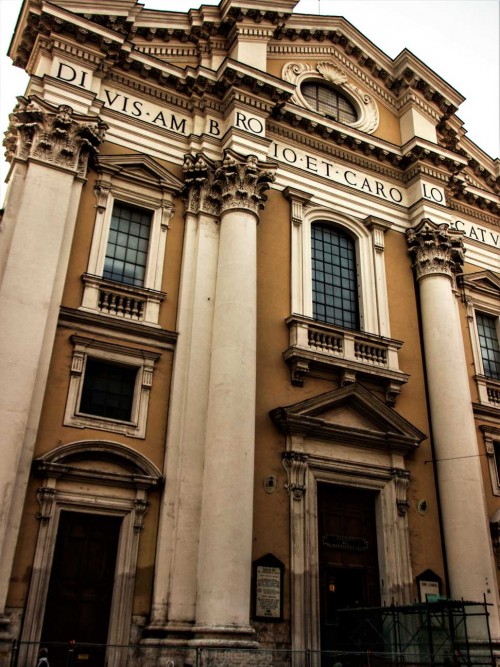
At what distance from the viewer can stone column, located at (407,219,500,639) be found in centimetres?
1666

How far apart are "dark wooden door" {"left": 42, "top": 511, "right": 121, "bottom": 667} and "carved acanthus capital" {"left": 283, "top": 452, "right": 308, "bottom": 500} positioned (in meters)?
3.95

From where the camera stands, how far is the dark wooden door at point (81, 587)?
12.8m

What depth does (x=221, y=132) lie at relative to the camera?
749 inches

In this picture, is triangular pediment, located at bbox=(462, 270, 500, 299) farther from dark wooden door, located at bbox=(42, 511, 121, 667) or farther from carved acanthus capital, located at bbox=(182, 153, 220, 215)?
dark wooden door, located at bbox=(42, 511, 121, 667)

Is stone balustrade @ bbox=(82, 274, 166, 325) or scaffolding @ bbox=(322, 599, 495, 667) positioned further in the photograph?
stone balustrade @ bbox=(82, 274, 166, 325)

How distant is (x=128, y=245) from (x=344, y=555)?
353 inches

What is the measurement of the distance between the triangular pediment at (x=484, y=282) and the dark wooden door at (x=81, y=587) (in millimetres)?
13296

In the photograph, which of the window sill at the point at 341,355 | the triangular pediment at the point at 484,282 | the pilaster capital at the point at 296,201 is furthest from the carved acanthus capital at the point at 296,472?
the triangular pediment at the point at 484,282

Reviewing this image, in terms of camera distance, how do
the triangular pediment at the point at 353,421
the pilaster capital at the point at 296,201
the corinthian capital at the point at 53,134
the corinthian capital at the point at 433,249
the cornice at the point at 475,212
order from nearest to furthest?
the corinthian capital at the point at 53,134 < the triangular pediment at the point at 353,421 < the pilaster capital at the point at 296,201 < the corinthian capital at the point at 433,249 < the cornice at the point at 475,212

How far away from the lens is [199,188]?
1794 centimetres

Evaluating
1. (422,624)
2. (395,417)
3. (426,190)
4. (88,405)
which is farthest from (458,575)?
(426,190)

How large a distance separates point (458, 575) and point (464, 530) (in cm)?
106

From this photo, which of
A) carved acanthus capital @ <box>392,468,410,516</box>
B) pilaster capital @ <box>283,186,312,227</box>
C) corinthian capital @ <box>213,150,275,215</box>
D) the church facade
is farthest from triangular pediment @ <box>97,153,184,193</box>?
carved acanthus capital @ <box>392,468,410,516</box>

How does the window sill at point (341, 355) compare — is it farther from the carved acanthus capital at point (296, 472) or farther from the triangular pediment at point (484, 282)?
the triangular pediment at point (484, 282)
